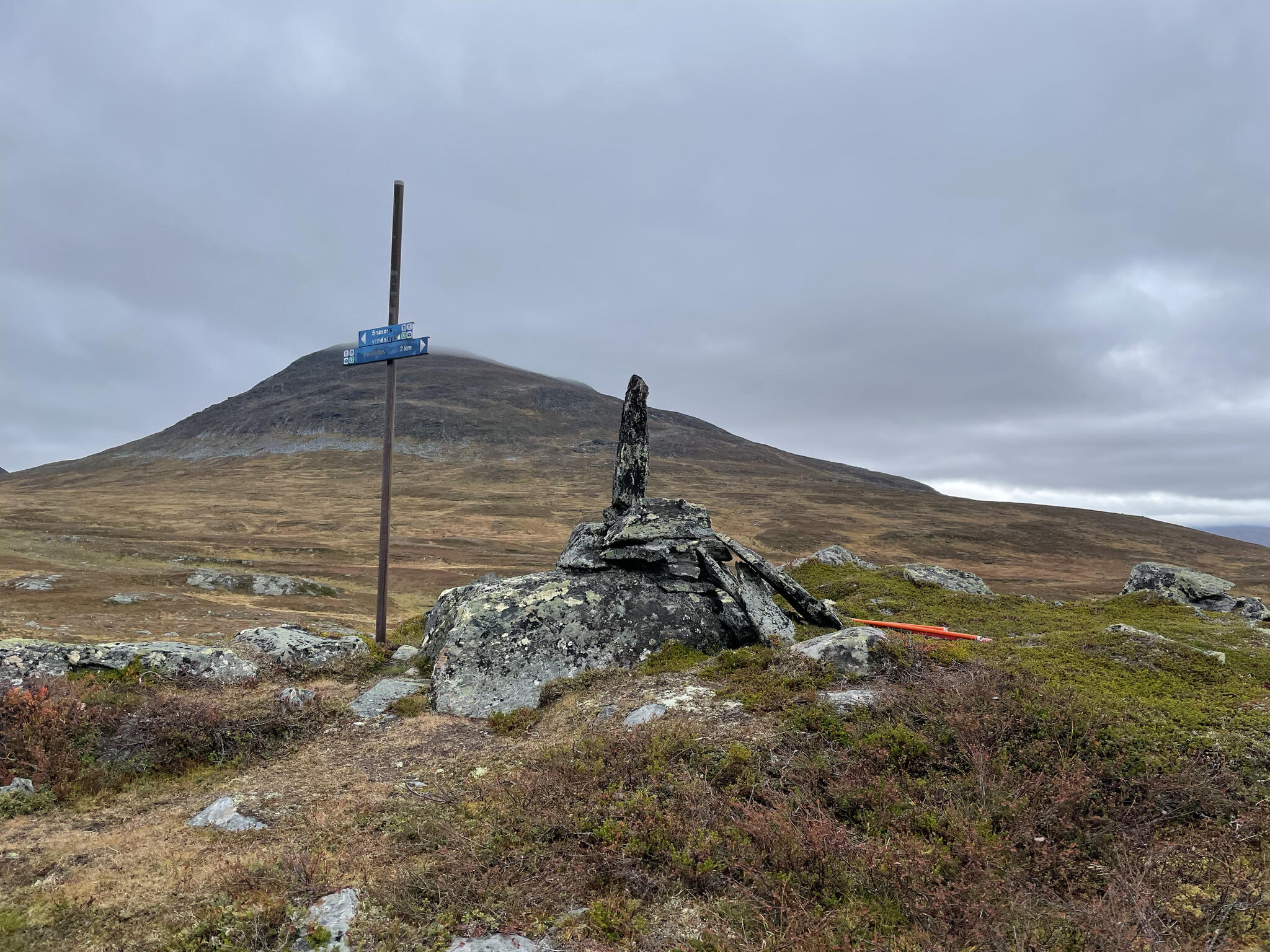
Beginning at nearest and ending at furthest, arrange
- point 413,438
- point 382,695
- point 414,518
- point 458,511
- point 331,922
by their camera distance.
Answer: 1. point 331,922
2. point 382,695
3. point 414,518
4. point 458,511
5. point 413,438

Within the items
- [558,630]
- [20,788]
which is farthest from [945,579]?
[20,788]

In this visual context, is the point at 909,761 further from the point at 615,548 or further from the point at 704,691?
the point at 615,548

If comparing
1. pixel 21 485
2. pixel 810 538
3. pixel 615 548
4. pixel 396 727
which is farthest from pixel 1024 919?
pixel 21 485

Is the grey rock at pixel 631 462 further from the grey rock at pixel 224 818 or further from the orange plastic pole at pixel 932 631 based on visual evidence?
the grey rock at pixel 224 818

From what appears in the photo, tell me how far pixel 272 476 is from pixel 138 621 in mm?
124261

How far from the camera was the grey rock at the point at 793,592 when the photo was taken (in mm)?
12484

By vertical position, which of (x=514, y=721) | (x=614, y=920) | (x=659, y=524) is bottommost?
(x=514, y=721)

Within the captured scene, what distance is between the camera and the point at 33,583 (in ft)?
115

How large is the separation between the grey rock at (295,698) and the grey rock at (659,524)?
588 centimetres

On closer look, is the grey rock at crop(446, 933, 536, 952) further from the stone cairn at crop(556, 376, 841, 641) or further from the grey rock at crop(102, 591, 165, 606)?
the grey rock at crop(102, 591, 165, 606)

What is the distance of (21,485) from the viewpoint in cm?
14638

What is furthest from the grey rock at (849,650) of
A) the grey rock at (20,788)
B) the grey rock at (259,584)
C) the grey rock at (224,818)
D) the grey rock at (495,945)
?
the grey rock at (259,584)

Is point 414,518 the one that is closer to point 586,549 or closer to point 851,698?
point 586,549

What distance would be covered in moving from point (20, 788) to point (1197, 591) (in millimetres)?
27565
